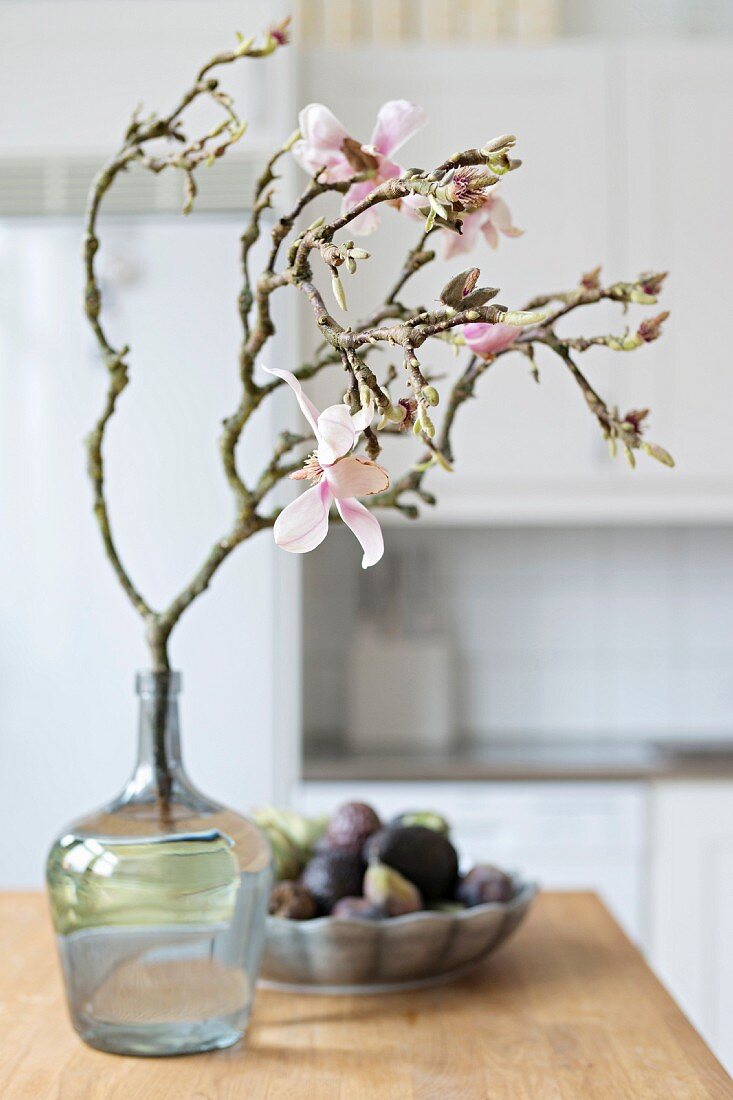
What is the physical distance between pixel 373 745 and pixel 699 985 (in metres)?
0.79

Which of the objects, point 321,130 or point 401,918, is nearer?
point 321,130

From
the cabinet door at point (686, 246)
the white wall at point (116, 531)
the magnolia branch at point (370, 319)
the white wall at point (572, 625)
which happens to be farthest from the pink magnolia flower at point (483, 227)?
the white wall at point (572, 625)

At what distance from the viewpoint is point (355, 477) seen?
0.58 metres

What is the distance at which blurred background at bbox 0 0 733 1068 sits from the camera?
2.22 m

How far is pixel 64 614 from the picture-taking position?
2217mm

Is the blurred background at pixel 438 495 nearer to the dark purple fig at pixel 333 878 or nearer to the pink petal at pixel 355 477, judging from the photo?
the dark purple fig at pixel 333 878

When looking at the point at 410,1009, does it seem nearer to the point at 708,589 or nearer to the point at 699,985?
the point at 699,985

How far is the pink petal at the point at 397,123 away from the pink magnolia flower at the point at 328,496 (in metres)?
0.24

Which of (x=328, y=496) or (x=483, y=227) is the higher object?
(x=483, y=227)

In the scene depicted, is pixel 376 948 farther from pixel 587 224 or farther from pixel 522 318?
pixel 587 224

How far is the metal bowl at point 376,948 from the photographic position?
915 millimetres

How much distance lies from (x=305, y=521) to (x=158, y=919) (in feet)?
1.13

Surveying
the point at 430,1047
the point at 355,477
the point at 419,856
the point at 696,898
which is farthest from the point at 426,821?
the point at 696,898

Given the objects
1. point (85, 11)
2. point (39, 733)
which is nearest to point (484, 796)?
point (39, 733)
